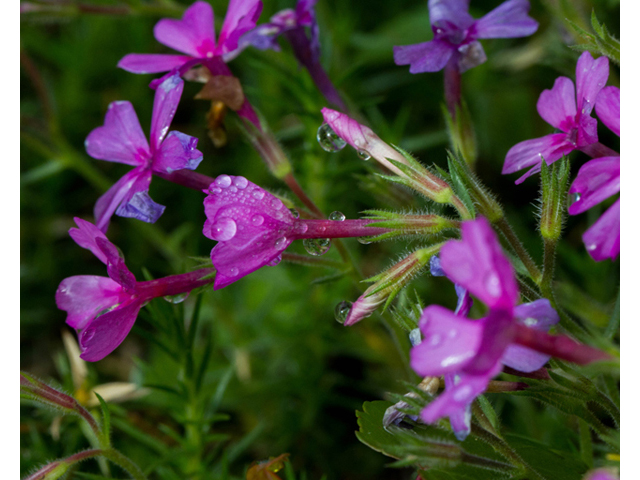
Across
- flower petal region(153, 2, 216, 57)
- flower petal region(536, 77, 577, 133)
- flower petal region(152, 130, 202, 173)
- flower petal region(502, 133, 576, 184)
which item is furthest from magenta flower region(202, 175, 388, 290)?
flower petal region(153, 2, 216, 57)

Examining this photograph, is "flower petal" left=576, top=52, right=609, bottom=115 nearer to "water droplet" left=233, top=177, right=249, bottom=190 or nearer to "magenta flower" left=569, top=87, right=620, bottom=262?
"magenta flower" left=569, top=87, right=620, bottom=262

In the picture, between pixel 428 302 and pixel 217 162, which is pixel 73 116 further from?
pixel 428 302

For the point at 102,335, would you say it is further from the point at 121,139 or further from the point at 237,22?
the point at 237,22

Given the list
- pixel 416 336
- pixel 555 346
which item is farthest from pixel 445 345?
pixel 416 336

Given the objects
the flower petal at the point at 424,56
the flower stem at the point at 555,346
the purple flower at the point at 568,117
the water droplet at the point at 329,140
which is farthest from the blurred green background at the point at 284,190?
the flower stem at the point at 555,346
